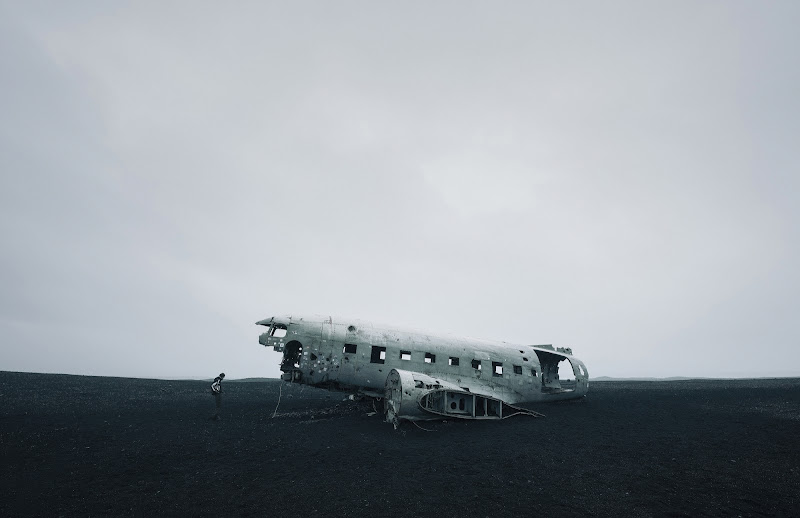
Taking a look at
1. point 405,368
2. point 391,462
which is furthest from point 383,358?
point 391,462

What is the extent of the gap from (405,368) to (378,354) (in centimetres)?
184

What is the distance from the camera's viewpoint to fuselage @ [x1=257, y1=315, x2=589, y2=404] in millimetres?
20531

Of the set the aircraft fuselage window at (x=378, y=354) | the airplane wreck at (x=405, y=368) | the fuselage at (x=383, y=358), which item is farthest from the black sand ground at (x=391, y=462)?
the aircraft fuselage window at (x=378, y=354)

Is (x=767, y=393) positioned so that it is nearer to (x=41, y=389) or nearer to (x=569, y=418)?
(x=569, y=418)

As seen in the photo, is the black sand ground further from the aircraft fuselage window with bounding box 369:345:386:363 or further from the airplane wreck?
the aircraft fuselage window with bounding box 369:345:386:363

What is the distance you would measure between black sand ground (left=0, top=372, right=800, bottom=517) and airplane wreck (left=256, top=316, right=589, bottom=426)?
48.7 inches

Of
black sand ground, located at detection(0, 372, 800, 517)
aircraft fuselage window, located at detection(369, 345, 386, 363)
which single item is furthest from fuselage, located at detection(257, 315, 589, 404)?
black sand ground, located at detection(0, 372, 800, 517)

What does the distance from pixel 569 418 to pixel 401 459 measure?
12237 mm

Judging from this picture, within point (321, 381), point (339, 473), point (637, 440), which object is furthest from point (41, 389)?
point (637, 440)

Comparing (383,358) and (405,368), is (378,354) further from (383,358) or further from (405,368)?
(405,368)

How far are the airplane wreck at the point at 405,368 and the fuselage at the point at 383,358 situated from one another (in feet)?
0.18

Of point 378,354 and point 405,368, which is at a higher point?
point 378,354

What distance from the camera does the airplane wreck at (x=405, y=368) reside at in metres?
19.3

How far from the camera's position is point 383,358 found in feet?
70.1
